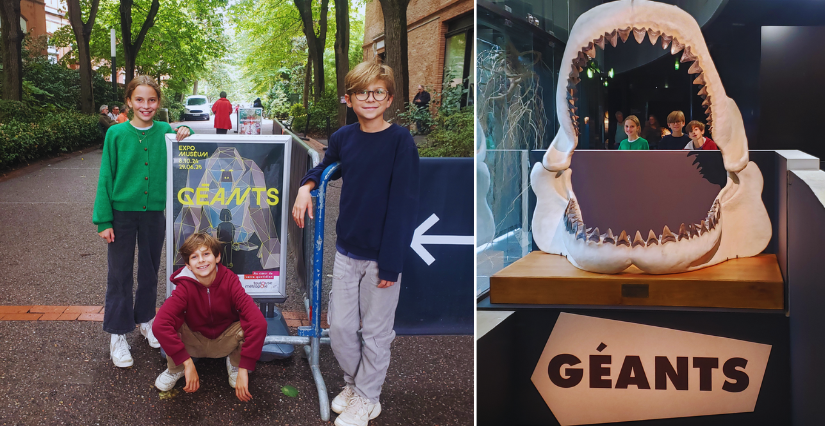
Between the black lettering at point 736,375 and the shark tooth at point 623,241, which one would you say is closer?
the shark tooth at point 623,241

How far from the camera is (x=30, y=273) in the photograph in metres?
4.36

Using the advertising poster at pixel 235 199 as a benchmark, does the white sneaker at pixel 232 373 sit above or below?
below

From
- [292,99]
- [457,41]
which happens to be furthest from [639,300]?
[292,99]

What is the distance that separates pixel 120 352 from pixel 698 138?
273 cm

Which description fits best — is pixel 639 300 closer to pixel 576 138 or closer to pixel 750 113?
pixel 576 138

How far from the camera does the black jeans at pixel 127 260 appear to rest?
296cm

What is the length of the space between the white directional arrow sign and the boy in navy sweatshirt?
0.58 meters

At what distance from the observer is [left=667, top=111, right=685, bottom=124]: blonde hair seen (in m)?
2.78

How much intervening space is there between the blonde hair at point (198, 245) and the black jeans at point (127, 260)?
0.46m

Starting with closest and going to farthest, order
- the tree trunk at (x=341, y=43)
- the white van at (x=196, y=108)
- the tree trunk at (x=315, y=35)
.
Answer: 1. the tree trunk at (x=341, y=43)
2. the tree trunk at (x=315, y=35)
3. the white van at (x=196, y=108)

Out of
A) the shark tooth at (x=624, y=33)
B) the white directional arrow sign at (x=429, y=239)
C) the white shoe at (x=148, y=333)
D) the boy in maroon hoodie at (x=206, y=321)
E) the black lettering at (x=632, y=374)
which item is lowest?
the black lettering at (x=632, y=374)

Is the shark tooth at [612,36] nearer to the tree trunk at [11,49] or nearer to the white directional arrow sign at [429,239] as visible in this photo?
the white directional arrow sign at [429,239]

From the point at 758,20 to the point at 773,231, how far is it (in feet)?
3.01

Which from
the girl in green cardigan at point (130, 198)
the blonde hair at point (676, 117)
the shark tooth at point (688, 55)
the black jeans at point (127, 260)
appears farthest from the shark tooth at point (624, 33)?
the black jeans at point (127, 260)
